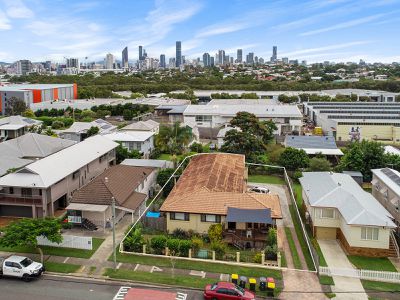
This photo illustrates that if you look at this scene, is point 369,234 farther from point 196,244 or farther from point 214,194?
point 196,244

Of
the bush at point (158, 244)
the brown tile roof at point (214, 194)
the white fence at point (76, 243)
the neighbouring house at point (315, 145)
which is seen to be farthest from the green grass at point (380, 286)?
the neighbouring house at point (315, 145)

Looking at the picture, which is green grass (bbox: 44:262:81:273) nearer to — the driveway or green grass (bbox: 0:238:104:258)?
green grass (bbox: 0:238:104:258)

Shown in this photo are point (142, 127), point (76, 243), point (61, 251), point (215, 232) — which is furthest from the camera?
point (142, 127)

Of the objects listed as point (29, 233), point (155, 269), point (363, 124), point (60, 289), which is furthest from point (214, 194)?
point (363, 124)

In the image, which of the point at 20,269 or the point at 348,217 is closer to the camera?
the point at 20,269

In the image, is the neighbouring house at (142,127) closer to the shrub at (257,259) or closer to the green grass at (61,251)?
the green grass at (61,251)

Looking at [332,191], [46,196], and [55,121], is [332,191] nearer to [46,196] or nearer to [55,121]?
[46,196]
